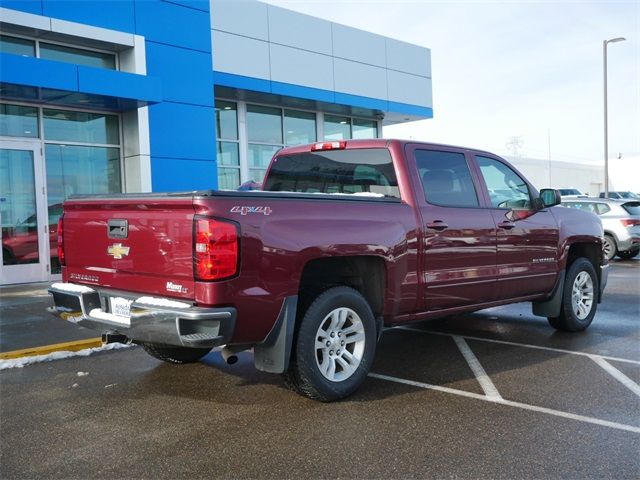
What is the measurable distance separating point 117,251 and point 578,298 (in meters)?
5.22

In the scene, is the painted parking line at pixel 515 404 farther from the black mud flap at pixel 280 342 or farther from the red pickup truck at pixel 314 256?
the black mud flap at pixel 280 342

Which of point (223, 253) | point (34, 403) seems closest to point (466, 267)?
point (223, 253)

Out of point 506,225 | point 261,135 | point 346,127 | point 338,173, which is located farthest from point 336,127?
point 338,173

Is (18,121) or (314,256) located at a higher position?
(18,121)

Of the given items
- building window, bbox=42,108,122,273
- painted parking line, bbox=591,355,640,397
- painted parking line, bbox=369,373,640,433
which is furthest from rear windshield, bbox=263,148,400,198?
building window, bbox=42,108,122,273

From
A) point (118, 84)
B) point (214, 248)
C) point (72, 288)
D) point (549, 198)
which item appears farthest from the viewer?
point (118, 84)

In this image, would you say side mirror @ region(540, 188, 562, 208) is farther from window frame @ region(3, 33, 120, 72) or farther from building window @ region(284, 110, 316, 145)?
building window @ region(284, 110, 316, 145)

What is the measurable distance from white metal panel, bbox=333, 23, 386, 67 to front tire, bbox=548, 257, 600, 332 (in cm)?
1153

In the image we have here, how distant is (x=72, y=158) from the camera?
1212cm

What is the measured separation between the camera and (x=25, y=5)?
34.5 feet

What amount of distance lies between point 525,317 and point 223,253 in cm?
552

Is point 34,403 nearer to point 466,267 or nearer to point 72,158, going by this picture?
point 466,267

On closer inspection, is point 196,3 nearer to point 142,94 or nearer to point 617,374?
point 142,94

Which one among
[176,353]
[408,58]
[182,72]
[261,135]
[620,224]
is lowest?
[176,353]
